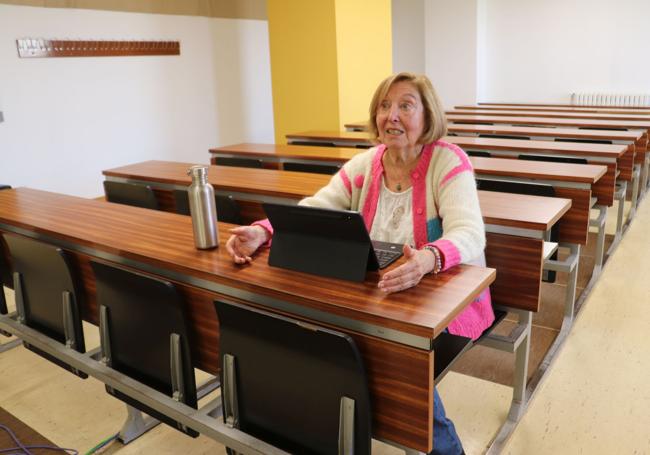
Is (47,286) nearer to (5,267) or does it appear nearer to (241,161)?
(5,267)

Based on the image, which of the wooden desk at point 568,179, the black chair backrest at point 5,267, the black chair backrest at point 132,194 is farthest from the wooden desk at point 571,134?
the black chair backrest at point 5,267

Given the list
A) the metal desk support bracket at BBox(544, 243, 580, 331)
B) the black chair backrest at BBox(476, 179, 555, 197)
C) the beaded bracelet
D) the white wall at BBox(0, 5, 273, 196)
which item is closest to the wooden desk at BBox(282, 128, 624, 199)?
the black chair backrest at BBox(476, 179, 555, 197)

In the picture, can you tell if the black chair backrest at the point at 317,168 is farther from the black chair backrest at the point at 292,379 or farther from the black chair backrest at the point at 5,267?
the black chair backrest at the point at 292,379

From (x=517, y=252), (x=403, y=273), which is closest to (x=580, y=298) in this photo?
(x=517, y=252)

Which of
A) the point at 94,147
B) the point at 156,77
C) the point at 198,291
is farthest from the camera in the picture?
the point at 156,77

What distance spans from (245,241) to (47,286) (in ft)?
2.64

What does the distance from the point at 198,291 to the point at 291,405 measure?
1.34 ft

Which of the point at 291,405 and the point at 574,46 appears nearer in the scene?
the point at 291,405

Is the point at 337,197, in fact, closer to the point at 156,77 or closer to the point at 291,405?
the point at 291,405

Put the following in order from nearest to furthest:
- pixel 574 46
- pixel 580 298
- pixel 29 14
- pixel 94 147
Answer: pixel 580 298 < pixel 29 14 < pixel 94 147 < pixel 574 46

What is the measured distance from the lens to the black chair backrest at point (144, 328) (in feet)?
4.85

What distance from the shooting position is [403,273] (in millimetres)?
1222

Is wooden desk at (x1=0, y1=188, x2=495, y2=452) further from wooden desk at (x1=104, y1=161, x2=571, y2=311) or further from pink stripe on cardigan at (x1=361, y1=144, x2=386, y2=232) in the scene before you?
wooden desk at (x1=104, y1=161, x2=571, y2=311)

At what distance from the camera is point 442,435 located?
157 cm
